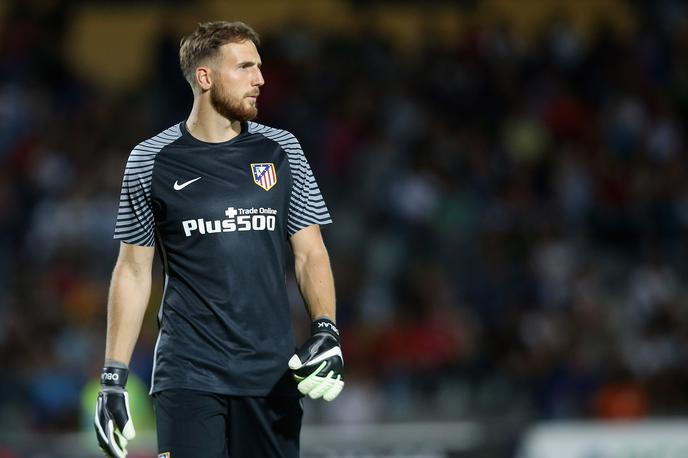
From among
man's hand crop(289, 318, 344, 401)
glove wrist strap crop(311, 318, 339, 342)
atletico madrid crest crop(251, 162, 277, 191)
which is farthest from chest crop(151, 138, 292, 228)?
man's hand crop(289, 318, 344, 401)

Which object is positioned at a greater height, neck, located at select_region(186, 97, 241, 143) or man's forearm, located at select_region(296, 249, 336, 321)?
neck, located at select_region(186, 97, 241, 143)

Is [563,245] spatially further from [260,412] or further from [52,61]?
[260,412]

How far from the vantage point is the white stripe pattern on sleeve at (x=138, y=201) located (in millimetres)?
5297

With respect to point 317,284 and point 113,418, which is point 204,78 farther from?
point 113,418

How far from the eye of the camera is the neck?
5.38 m

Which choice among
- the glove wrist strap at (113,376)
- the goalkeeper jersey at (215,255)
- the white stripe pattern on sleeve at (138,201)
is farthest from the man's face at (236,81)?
the glove wrist strap at (113,376)

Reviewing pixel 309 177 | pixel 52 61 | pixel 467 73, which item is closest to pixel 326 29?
pixel 467 73

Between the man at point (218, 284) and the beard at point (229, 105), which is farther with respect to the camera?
the beard at point (229, 105)

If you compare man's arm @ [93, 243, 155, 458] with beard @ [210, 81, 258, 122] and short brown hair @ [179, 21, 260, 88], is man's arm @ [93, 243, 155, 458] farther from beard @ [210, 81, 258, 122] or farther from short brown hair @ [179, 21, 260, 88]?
short brown hair @ [179, 21, 260, 88]

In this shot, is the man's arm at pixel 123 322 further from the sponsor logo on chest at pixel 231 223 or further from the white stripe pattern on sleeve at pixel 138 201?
the sponsor logo on chest at pixel 231 223

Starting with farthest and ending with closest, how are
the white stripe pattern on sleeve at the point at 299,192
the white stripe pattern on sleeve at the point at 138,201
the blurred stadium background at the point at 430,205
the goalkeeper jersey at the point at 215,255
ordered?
the blurred stadium background at the point at 430,205
the white stripe pattern on sleeve at the point at 299,192
the white stripe pattern on sleeve at the point at 138,201
the goalkeeper jersey at the point at 215,255

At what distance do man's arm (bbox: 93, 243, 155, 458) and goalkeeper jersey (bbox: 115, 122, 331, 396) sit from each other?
85mm

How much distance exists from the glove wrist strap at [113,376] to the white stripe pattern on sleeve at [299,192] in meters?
0.88

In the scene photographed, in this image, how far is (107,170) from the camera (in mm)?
13461
